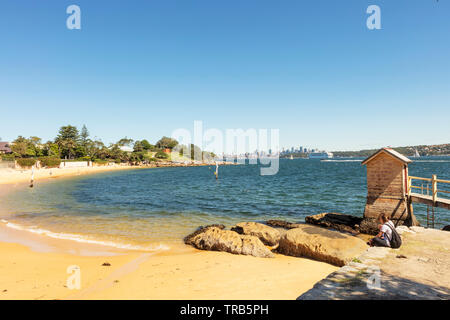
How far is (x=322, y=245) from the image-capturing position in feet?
32.2

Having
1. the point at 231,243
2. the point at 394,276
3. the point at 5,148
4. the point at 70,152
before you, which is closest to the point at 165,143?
the point at 70,152

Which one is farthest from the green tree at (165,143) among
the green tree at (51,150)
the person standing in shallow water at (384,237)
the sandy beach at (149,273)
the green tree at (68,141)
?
the person standing in shallow water at (384,237)

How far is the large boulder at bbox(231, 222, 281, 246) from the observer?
1228cm

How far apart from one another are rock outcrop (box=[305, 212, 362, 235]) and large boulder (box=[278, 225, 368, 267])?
5056 mm

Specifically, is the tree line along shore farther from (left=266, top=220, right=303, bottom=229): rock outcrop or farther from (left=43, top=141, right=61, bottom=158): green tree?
(left=266, top=220, right=303, bottom=229): rock outcrop

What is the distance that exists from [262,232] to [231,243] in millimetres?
2347

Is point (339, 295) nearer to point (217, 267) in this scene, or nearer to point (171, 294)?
point (171, 294)

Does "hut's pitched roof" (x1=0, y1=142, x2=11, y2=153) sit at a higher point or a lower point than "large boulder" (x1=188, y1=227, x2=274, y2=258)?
higher

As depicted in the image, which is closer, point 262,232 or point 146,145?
point 262,232

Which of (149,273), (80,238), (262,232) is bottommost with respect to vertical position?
(80,238)

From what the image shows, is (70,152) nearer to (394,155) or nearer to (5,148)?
(5,148)

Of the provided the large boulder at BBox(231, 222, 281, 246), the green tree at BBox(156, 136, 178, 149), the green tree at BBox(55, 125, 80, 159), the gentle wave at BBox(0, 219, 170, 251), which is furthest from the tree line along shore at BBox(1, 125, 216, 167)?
the large boulder at BBox(231, 222, 281, 246)

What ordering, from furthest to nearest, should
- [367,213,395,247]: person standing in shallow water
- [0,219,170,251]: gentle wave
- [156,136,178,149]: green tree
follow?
[156,136,178,149]: green tree, [0,219,170,251]: gentle wave, [367,213,395,247]: person standing in shallow water
